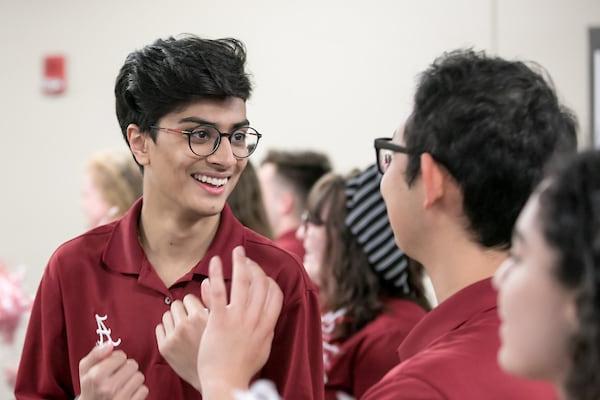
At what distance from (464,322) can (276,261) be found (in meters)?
0.51

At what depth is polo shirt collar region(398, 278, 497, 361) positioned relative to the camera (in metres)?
1.38

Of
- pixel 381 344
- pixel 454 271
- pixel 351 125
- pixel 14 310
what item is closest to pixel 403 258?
pixel 381 344

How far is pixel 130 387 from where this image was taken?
1591 mm

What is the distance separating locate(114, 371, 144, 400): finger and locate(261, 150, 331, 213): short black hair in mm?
2709

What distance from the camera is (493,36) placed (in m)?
4.36

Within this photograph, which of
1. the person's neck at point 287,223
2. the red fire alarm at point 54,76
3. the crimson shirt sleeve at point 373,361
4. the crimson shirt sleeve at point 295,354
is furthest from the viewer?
the red fire alarm at point 54,76

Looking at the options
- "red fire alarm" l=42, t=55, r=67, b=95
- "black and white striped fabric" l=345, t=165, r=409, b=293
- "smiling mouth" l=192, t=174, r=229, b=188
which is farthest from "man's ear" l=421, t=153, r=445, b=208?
"red fire alarm" l=42, t=55, r=67, b=95

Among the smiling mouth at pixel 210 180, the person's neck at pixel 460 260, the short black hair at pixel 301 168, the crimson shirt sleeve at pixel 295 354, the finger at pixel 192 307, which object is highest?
the smiling mouth at pixel 210 180

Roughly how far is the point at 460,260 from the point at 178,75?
2.13 ft

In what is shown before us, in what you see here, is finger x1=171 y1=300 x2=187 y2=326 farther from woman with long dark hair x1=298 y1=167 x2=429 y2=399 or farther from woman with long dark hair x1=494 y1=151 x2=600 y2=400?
woman with long dark hair x1=298 y1=167 x2=429 y2=399

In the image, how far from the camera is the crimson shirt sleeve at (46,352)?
1823 mm

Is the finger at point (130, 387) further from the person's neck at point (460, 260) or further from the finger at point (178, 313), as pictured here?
the person's neck at point (460, 260)

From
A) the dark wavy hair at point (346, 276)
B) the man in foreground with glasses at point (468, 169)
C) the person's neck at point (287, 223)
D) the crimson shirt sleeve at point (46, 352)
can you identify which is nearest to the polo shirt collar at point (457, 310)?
the man in foreground with glasses at point (468, 169)

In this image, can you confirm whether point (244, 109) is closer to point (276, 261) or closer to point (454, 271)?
point (276, 261)
